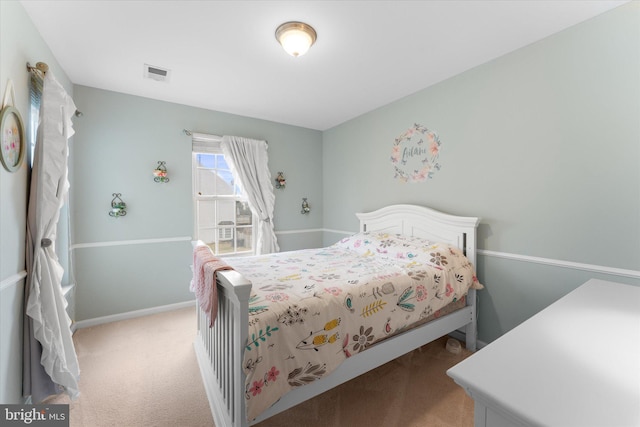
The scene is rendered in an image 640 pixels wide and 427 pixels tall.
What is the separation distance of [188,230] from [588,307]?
11.3 feet

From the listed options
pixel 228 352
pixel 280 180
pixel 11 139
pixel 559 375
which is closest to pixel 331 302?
pixel 228 352

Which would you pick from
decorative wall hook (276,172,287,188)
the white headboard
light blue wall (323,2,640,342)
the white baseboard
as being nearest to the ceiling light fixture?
light blue wall (323,2,640,342)

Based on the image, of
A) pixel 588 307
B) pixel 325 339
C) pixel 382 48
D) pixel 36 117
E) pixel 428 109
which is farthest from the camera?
pixel 428 109

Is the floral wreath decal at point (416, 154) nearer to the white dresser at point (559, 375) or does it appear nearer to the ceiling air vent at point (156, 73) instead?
the white dresser at point (559, 375)

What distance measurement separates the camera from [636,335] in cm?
95

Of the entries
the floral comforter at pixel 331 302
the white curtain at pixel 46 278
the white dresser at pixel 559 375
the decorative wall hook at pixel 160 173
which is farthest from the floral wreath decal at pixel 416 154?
the white curtain at pixel 46 278

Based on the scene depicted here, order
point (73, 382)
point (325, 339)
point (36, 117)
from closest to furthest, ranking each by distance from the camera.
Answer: point (325, 339) < point (73, 382) < point (36, 117)

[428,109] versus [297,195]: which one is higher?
[428,109]

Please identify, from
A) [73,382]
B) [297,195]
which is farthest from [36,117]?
[297,195]

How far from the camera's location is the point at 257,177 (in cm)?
360

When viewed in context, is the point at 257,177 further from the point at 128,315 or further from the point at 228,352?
the point at 228,352

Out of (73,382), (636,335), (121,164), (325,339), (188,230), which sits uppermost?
(121,164)

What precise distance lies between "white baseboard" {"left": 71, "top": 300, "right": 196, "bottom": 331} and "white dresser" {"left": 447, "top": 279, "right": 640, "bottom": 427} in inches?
129

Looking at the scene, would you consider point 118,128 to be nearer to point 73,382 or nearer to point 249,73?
point 249,73
